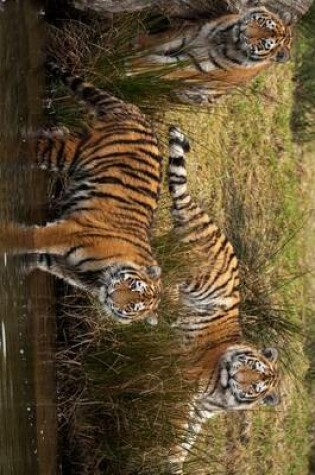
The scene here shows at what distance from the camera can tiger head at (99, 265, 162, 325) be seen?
543cm

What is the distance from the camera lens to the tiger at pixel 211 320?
6789 millimetres

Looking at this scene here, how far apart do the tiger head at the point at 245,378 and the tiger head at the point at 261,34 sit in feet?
6.88

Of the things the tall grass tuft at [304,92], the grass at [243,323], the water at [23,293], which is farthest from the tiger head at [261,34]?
the tall grass tuft at [304,92]

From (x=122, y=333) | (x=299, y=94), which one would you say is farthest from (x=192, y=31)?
(x=299, y=94)

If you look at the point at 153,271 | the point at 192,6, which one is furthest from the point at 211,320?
the point at 192,6

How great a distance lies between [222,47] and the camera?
6957mm

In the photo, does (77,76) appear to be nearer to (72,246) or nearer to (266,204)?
(72,246)

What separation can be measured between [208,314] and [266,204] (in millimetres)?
2473

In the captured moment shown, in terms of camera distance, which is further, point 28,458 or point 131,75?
point 131,75

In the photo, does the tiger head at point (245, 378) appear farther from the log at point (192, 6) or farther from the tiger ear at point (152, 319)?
the log at point (192, 6)

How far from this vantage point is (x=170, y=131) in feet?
22.1

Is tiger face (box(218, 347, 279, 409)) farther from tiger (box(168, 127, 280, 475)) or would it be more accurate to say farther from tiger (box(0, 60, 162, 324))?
tiger (box(0, 60, 162, 324))

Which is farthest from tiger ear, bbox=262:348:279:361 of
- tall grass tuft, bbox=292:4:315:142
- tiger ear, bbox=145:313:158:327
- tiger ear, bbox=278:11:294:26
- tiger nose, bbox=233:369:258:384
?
tall grass tuft, bbox=292:4:315:142

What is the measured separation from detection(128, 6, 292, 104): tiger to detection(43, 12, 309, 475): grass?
0.88ft
